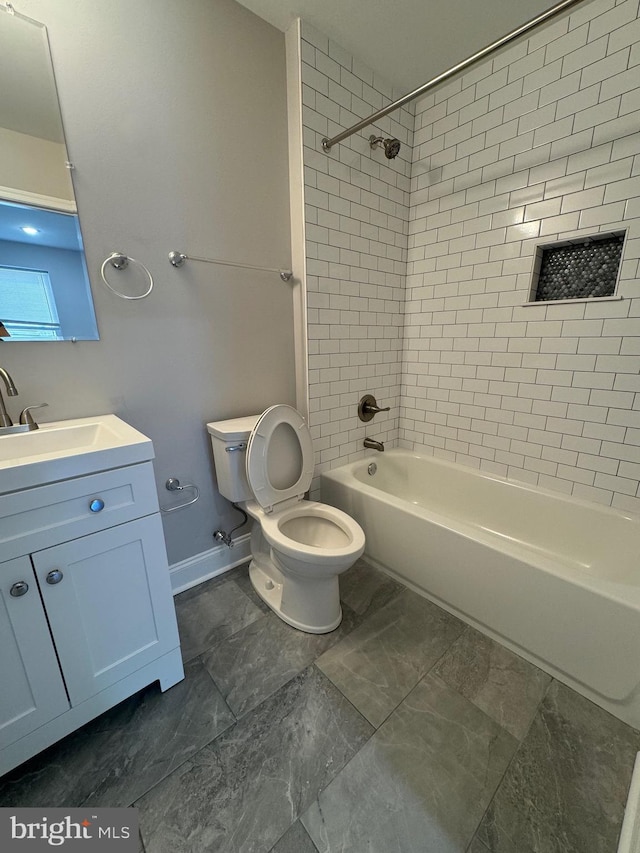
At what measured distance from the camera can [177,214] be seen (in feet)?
4.62

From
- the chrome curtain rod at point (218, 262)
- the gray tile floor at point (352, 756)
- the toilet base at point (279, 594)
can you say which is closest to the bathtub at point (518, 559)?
the gray tile floor at point (352, 756)

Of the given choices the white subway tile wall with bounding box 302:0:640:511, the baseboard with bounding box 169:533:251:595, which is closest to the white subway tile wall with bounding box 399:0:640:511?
the white subway tile wall with bounding box 302:0:640:511

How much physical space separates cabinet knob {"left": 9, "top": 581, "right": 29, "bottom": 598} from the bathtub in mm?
1374

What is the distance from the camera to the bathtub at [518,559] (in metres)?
1.11

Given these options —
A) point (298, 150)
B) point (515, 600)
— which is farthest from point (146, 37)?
point (515, 600)

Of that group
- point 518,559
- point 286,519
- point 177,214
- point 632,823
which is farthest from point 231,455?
point 632,823

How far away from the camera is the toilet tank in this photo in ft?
4.98

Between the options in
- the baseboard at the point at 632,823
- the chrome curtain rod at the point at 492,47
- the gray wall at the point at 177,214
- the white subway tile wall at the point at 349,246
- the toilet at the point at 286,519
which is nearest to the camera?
the baseboard at the point at 632,823

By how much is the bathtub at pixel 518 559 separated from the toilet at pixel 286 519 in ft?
1.09

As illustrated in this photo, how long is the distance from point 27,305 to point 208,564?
1369mm

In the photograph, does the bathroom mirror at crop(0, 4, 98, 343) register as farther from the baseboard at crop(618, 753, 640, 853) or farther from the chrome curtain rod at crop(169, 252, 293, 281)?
the baseboard at crop(618, 753, 640, 853)

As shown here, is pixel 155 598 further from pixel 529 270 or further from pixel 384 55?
pixel 384 55

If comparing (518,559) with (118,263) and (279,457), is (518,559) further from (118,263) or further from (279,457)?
(118,263)

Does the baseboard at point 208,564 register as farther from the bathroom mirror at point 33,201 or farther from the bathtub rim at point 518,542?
the bathroom mirror at point 33,201
